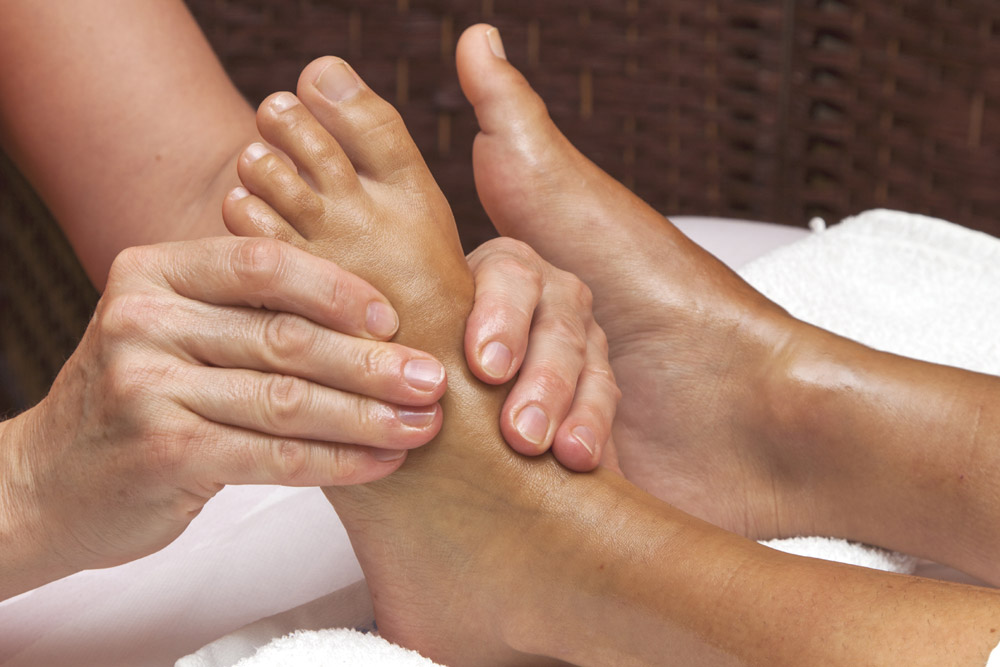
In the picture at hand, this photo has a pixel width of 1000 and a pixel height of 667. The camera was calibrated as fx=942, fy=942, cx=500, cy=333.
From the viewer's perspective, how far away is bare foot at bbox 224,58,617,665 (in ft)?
2.16

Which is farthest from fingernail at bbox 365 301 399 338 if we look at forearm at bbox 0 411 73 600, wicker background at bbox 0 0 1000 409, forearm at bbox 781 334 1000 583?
wicker background at bbox 0 0 1000 409

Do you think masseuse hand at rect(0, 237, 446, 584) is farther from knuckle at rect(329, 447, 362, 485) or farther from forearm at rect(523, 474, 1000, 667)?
forearm at rect(523, 474, 1000, 667)

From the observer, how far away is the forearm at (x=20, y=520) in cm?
64

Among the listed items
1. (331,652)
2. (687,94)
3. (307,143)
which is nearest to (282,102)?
(307,143)

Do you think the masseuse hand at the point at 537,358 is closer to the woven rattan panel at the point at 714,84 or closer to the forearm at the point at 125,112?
the forearm at the point at 125,112

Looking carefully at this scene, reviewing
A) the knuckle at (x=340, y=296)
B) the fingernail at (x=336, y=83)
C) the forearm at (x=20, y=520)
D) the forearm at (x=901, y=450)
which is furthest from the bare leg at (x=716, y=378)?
the forearm at (x=20, y=520)

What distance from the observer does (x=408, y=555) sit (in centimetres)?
70

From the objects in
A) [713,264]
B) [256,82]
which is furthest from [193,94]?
[713,264]

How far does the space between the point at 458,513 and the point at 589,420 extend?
0.39ft

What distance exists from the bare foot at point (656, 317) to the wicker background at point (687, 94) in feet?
2.32

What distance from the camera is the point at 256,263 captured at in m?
0.58

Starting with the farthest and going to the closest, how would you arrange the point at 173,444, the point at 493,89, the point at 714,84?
1. the point at 714,84
2. the point at 493,89
3. the point at 173,444

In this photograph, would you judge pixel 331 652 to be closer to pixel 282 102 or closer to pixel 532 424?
pixel 532 424

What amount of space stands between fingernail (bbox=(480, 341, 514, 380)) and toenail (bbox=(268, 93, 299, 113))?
22cm
